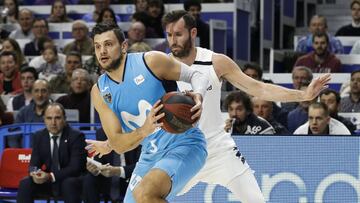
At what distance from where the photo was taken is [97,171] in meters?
10.9

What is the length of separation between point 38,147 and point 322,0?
311 inches

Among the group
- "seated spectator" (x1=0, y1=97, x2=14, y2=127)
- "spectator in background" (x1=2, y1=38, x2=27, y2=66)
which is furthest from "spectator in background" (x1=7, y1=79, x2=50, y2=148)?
"spectator in background" (x1=2, y1=38, x2=27, y2=66)

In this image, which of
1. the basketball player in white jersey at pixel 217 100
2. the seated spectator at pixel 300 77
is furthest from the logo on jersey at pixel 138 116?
the seated spectator at pixel 300 77

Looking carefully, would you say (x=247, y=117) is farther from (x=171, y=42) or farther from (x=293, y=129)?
(x=171, y=42)

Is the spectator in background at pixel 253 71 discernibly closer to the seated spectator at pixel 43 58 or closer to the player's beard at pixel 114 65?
the seated spectator at pixel 43 58

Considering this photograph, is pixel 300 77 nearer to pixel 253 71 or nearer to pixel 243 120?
pixel 253 71

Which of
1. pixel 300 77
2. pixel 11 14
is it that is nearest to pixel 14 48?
pixel 11 14

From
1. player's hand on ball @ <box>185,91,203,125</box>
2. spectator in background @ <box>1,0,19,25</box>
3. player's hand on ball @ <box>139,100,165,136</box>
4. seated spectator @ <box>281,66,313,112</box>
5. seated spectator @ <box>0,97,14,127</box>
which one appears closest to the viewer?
player's hand on ball @ <box>139,100,165,136</box>

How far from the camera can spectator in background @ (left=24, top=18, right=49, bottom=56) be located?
15.9m

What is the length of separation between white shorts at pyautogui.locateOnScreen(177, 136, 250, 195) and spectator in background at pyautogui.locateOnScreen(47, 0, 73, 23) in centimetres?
A: 885

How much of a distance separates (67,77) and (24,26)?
8.85 ft

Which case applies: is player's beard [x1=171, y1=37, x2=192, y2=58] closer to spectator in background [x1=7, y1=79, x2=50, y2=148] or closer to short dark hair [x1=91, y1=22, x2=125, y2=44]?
short dark hair [x1=91, y1=22, x2=125, y2=44]

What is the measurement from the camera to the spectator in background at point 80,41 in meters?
15.1

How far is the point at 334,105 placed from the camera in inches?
452
